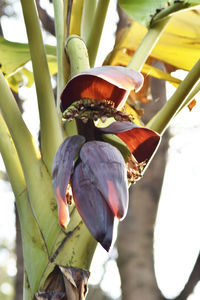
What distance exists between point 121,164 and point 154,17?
0.48 meters

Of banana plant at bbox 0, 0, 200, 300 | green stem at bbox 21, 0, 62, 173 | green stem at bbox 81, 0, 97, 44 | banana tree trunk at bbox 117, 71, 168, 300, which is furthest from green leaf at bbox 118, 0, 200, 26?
banana tree trunk at bbox 117, 71, 168, 300

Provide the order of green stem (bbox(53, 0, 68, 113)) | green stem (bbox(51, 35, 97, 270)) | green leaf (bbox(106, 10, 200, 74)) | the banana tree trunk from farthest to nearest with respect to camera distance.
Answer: the banana tree trunk < green leaf (bbox(106, 10, 200, 74)) < green stem (bbox(53, 0, 68, 113)) < green stem (bbox(51, 35, 97, 270))

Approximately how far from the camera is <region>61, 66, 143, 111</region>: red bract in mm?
565

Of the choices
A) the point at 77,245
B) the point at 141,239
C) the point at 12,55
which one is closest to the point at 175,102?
the point at 77,245

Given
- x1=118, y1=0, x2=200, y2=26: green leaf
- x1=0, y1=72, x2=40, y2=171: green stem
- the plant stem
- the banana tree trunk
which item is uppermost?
x1=118, y1=0, x2=200, y2=26: green leaf

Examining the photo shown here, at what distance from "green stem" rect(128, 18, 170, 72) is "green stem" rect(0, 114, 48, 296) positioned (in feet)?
0.88

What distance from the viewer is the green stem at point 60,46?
2.76 feet

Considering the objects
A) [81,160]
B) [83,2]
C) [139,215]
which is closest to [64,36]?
[83,2]

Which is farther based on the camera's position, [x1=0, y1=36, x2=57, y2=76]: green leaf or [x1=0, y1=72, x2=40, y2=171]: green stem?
[x1=0, y1=36, x2=57, y2=76]: green leaf

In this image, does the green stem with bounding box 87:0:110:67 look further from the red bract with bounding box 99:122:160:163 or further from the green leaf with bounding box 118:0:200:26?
the red bract with bounding box 99:122:160:163

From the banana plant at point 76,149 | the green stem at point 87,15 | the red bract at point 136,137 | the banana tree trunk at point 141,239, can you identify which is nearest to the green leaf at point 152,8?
the banana plant at point 76,149

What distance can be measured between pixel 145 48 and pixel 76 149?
372 mm

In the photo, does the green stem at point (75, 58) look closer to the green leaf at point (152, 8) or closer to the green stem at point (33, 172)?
the green stem at point (33, 172)

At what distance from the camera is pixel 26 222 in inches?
29.7
